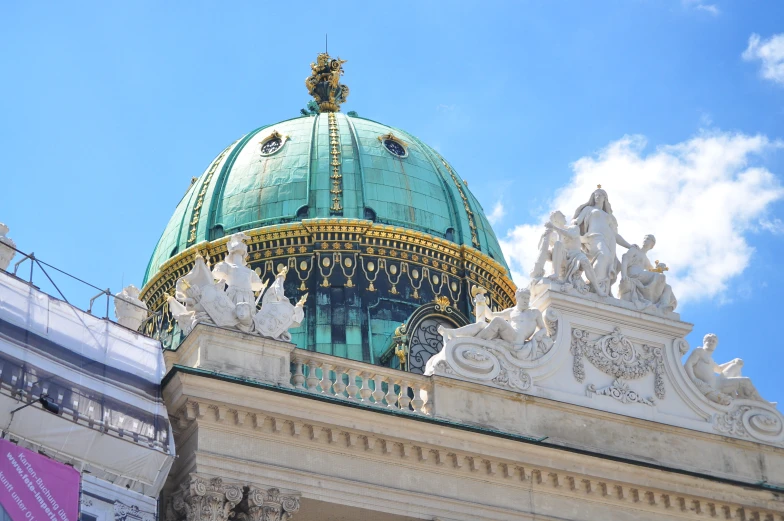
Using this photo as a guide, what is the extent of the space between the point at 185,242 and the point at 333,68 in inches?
242

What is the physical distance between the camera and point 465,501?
74.9ft

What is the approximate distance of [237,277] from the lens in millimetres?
23328

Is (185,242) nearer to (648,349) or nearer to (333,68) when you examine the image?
(333,68)

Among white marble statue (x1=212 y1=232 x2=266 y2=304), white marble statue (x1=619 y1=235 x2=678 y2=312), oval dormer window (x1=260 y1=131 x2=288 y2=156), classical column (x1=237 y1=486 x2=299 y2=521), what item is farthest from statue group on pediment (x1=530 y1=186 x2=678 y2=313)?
oval dormer window (x1=260 y1=131 x2=288 y2=156)

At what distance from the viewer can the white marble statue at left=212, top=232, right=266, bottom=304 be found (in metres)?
23.1

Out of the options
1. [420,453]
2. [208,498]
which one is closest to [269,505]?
[208,498]

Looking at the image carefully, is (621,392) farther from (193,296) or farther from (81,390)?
(81,390)

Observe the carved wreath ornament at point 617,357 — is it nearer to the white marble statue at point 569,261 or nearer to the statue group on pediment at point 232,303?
the white marble statue at point 569,261

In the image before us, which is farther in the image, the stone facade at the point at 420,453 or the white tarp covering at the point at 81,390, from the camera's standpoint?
the stone facade at the point at 420,453

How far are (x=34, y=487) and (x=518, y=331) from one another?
8262 millimetres

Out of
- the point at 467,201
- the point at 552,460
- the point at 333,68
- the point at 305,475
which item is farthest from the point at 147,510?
the point at 333,68

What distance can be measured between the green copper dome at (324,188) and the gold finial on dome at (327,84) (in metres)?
1.39

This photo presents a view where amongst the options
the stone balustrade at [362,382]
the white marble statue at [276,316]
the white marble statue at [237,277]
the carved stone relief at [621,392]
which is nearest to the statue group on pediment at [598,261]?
the carved stone relief at [621,392]

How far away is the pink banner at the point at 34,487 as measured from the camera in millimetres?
19453
